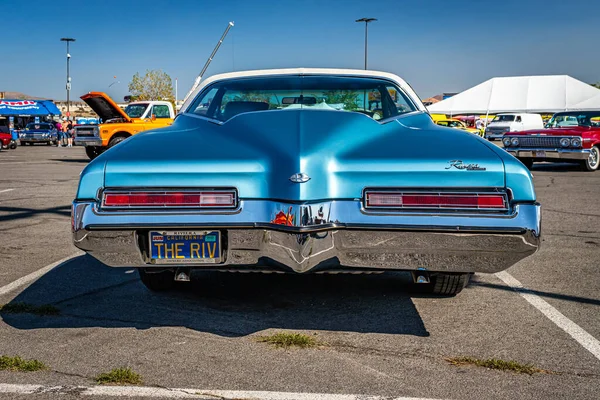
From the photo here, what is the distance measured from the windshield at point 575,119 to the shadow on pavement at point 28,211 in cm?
1343

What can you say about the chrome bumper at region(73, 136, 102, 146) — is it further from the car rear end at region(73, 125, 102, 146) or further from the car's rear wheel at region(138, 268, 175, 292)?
the car's rear wheel at region(138, 268, 175, 292)

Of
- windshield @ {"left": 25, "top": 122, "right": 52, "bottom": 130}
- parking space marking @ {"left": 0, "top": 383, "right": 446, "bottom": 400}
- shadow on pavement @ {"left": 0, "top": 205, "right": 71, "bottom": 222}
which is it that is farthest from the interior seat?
windshield @ {"left": 25, "top": 122, "right": 52, "bottom": 130}

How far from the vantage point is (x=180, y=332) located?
3.84m

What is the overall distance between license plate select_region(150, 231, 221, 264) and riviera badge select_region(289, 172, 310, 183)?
1.58ft

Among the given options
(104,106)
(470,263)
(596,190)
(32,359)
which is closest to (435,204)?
(470,263)

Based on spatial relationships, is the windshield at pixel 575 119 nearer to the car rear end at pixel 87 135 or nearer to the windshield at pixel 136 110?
the windshield at pixel 136 110

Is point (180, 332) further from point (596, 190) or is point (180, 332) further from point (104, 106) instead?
point (104, 106)

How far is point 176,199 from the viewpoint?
3.40 m

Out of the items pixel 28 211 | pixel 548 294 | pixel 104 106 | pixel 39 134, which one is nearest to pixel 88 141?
pixel 104 106

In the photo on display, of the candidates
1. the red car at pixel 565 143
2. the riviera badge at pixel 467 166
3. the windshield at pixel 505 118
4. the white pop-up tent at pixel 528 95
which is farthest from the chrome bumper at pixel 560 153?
the windshield at pixel 505 118

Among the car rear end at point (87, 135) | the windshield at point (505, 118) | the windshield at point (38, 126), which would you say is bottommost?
the car rear end at point (87, 135)

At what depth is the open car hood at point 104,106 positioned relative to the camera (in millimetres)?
18219

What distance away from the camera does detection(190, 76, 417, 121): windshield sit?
470 centimetres

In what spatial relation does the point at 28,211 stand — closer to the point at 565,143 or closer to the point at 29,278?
the point at 29,278
